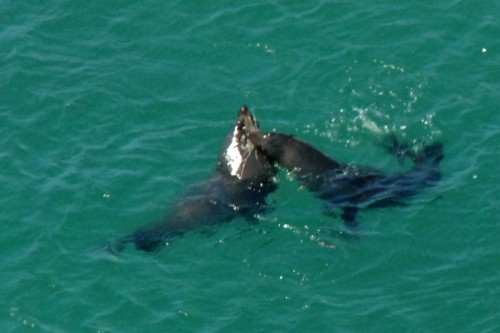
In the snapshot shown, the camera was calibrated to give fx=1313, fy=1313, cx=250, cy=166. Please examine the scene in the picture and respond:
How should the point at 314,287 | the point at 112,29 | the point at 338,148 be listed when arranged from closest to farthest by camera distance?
the point at 314,287 → the point at 338,148 → the point at 112,29

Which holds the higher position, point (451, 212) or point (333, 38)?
point (333, 38)

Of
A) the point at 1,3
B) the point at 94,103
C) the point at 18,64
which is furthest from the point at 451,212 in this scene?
the point at 1,3

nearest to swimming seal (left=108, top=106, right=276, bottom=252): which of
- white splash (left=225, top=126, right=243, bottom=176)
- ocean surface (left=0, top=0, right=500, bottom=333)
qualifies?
white splash (left=225, top=126, right=243, bottom=176)

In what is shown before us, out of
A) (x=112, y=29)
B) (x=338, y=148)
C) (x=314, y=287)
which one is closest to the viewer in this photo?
(x=314, y=287)

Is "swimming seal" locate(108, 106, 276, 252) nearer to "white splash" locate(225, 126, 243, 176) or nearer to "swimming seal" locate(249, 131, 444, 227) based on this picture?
"white splash" locate(225, 126, 243, 176)

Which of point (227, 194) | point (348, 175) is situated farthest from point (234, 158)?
point (348, 175)

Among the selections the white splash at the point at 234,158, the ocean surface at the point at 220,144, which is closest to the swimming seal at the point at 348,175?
the ocean surface at the point at 220,144

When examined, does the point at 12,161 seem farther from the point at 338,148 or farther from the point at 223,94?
the point at 338,148

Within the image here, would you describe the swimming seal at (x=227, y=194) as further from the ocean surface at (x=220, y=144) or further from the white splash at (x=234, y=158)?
the ocean surface at (x=220, y=144)
